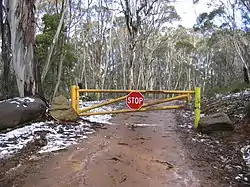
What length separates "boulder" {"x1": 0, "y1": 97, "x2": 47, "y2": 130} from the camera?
7.46 metres

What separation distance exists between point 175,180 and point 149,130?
4070 mm

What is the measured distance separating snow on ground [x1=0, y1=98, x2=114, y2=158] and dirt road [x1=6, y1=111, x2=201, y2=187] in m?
0.38

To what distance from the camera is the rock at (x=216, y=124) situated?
789 centimetres

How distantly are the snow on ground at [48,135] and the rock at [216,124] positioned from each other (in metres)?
2.67

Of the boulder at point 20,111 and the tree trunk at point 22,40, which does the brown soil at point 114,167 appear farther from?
the tree trunk at point 22,40

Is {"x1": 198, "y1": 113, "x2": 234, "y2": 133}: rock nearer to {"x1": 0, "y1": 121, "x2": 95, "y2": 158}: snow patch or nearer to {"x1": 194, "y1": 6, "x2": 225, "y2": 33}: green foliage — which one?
{"x1": 0, "y1": 121, "x2": 95, "y2": 158}: snow patch

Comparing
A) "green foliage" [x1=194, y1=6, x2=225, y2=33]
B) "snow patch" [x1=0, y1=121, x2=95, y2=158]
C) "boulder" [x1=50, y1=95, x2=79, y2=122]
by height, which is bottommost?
"snow patch" [x1=0, y1=121, x2=95, y2=158]

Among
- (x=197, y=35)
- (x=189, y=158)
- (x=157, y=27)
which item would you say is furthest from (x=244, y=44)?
(x=189, y=158)

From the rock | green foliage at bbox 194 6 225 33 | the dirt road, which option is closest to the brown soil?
the dirt road

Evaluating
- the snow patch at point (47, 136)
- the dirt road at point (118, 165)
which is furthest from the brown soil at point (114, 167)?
the snow patch at point (47, 136)

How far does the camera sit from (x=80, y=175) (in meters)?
4.65

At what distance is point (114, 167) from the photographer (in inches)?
199

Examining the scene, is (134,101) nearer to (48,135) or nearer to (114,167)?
(48,135)

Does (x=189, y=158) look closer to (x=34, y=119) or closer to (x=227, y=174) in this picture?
(x=227, y=174)
